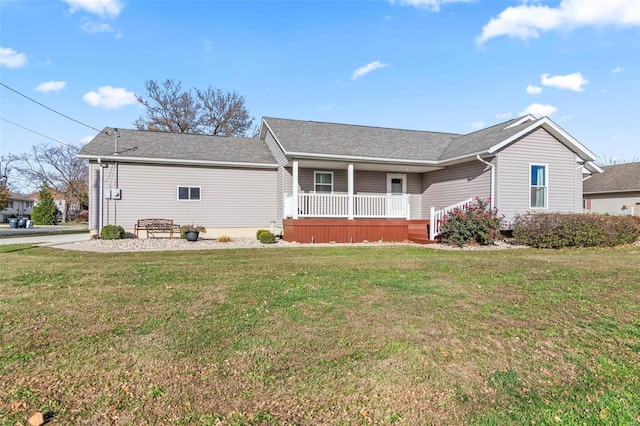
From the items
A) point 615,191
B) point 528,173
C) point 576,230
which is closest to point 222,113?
point 528,173

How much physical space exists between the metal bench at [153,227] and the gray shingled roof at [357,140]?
535 centimetres

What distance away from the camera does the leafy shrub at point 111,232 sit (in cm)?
1347

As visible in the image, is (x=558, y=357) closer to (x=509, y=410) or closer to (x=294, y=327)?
(x=509, y=410)

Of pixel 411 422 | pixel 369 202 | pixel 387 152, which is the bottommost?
pixel 411 422

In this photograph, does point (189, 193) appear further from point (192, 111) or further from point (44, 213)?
point (44, 213)

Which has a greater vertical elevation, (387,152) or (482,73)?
(482,73)

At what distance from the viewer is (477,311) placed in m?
4.42

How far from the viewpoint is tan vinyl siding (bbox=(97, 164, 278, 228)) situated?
14.4 m

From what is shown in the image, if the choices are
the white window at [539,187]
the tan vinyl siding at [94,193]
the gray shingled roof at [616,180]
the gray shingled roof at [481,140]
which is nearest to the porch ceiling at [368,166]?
the gray shingled roof at [481,140]

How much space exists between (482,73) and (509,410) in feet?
52.5

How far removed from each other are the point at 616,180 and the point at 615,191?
129 centimetres

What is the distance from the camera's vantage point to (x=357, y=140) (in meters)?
16.4

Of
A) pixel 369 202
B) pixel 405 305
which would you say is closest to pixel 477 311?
pixel 405 305

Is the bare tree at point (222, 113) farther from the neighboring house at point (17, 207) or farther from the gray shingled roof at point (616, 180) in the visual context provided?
the neighboring house at point (17, 207)
